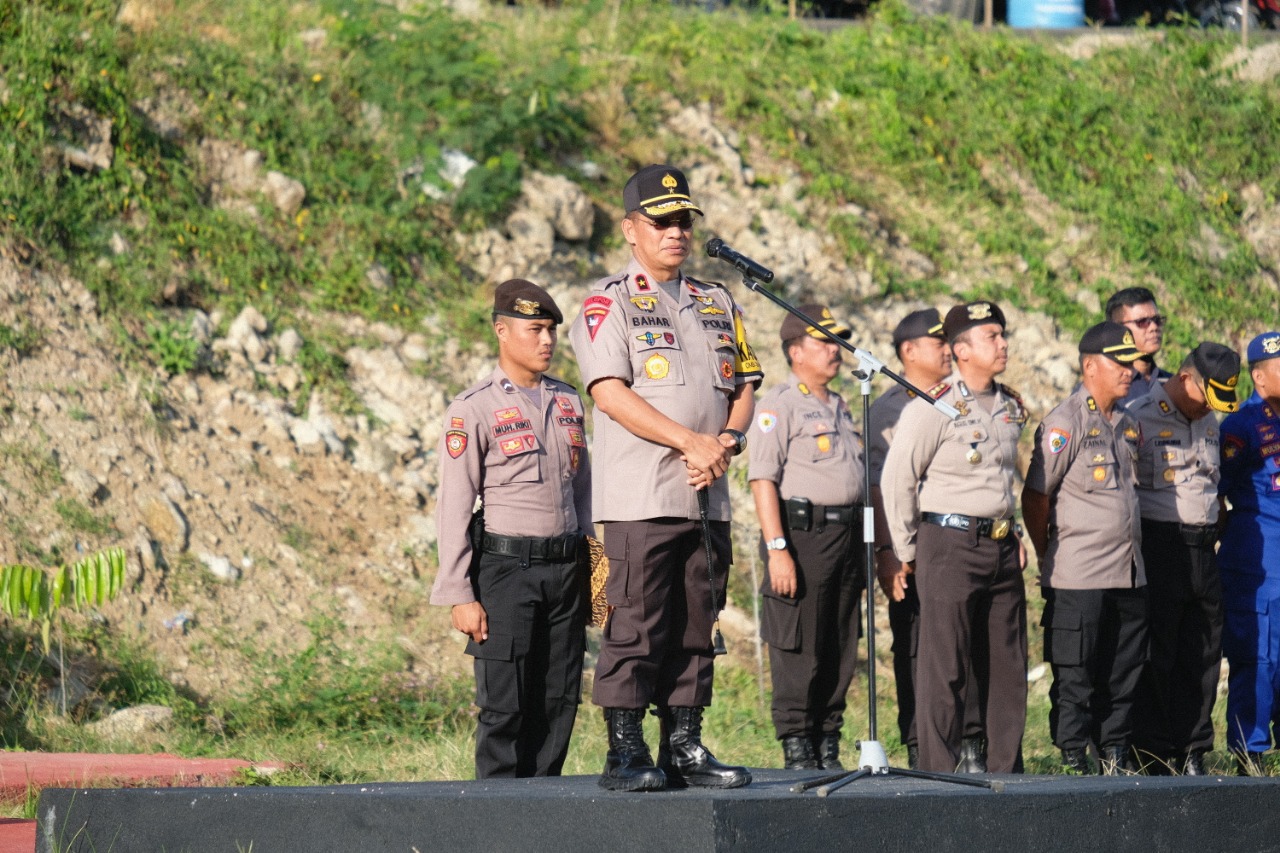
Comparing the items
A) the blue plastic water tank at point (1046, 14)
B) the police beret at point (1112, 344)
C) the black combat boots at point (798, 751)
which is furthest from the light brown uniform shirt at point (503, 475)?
the blue plastic water tank at point (1046, 14)

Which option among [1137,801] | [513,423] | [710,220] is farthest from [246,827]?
[710,220]

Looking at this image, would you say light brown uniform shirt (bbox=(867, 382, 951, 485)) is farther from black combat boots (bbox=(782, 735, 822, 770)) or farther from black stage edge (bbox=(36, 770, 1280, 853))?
black stage edge (bbox=(36, 770, 1280, 853))

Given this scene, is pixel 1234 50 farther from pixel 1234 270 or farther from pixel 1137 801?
pixel 1137 801

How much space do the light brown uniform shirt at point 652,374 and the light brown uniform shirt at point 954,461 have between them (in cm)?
191

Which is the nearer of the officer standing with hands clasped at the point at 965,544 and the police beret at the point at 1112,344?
the officer standing with hands clasped at the point at 965,544

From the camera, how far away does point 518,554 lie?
5.29 meters

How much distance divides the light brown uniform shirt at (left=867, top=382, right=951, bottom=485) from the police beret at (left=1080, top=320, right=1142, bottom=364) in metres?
0.94

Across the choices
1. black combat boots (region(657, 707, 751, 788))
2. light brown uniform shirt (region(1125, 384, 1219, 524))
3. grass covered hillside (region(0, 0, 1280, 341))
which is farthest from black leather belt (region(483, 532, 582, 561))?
grass covered hillside (region(0, 0, 1280, 341))

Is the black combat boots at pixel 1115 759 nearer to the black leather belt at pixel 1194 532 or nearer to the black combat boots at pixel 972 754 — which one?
the black combat boots at pixel 972 754

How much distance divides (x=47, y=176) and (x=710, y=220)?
462cm

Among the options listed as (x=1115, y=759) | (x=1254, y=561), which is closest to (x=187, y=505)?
(x=1115, y=759)

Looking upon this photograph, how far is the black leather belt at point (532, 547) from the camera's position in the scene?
17.4 ft

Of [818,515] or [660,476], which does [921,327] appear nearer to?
[818,515]

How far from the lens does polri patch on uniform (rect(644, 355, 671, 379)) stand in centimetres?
414
